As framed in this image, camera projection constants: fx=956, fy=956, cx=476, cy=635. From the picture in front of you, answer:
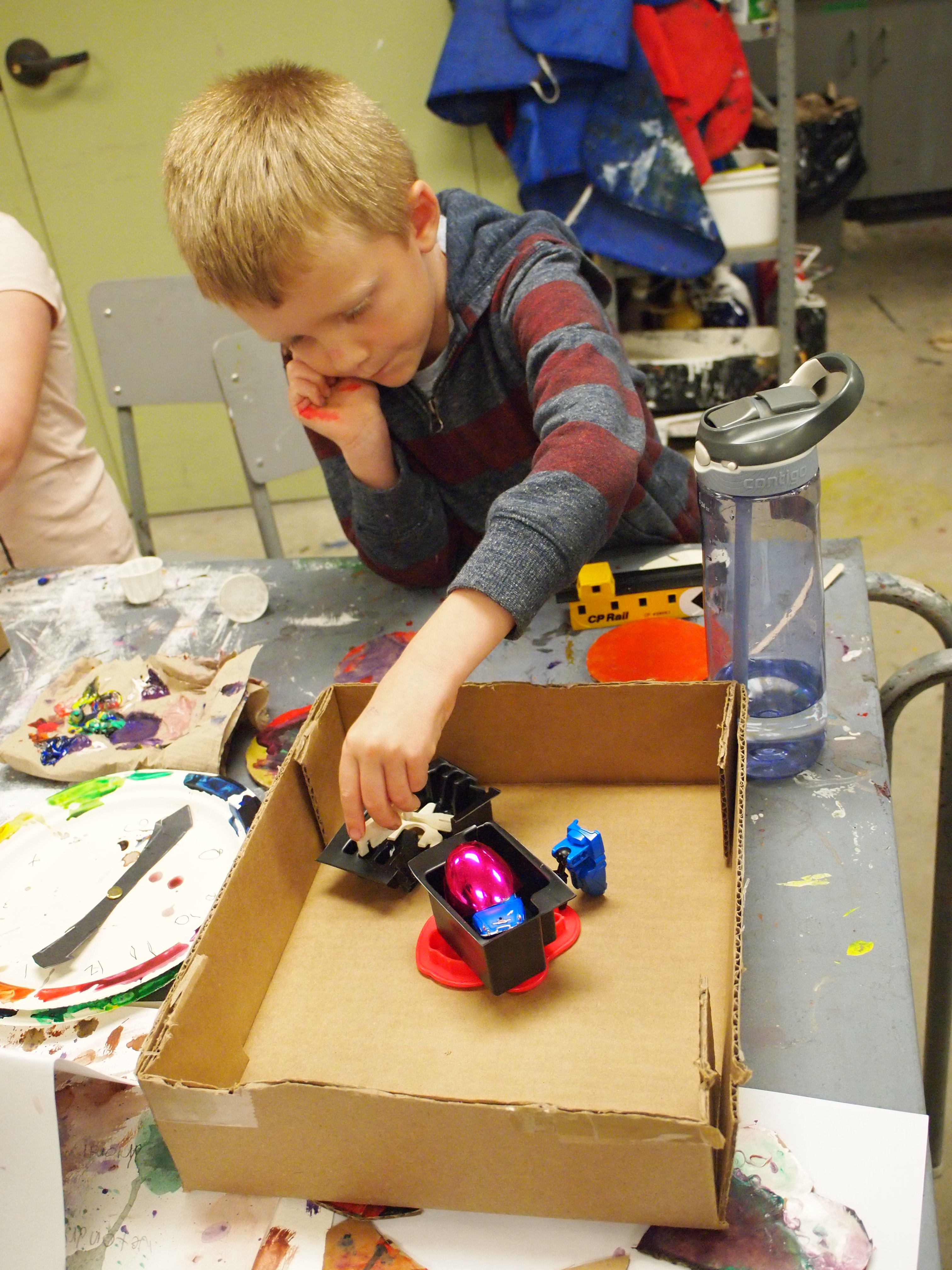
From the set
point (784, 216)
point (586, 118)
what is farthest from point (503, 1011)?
point (784, 216)

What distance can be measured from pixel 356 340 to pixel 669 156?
159 centimetres

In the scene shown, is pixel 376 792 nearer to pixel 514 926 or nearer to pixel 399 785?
pixel 399 785

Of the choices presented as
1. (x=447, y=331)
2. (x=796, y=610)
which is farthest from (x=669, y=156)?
(x=796, y=610)

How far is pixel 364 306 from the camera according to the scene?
82cm

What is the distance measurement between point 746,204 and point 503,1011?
87.1 inches

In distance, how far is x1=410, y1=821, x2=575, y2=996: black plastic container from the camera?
0.53 meters

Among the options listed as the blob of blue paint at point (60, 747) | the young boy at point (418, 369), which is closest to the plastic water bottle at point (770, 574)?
the young boy at point (418, 369)

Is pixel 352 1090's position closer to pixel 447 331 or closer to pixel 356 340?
pixel 356 340

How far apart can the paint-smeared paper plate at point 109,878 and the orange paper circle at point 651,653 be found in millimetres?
333

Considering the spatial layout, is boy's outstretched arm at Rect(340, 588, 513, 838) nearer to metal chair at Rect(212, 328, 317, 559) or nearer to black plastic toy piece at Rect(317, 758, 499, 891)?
black plastic toy piece at Rect(317, 758, 499, 891)

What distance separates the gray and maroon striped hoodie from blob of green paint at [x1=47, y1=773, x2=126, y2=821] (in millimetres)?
343

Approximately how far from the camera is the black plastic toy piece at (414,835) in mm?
644

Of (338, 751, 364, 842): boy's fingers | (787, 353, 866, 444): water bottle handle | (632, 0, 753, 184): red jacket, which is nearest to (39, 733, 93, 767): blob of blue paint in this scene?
(338, 751, 364, 842): boy's fingers

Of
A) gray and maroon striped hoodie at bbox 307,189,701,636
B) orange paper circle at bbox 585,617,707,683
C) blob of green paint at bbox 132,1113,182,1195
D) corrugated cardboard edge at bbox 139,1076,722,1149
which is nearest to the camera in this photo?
corrugated cardboard edge at bbox 139,1076,722,1149
